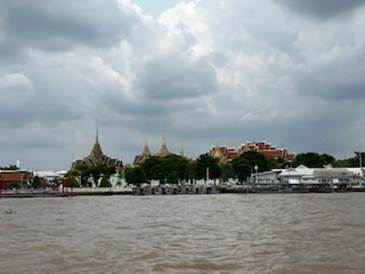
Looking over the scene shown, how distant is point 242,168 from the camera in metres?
111

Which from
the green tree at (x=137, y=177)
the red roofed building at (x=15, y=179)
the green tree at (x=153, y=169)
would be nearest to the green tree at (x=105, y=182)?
the green tree at (x=137, y=177)

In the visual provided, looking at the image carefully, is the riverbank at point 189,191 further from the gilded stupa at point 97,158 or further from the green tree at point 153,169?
the gilded stupa at point 97,158

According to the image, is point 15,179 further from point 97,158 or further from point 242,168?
point 242,168

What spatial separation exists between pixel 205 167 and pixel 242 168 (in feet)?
24.5

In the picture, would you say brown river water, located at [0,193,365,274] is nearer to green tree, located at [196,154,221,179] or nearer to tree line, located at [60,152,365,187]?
green tree, located at [196,154,221,179]

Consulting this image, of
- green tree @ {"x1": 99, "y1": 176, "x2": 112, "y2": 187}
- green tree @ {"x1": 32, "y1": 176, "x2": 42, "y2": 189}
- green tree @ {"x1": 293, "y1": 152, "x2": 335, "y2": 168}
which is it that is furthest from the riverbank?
green tree @ {"x1": 32, "y1": 176, "x2": 42, "y2": 189}

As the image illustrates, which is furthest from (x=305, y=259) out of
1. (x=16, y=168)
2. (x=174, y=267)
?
(x=16, y=168)

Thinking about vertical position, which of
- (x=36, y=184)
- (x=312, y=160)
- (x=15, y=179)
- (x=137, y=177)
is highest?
(x=312, y=160)

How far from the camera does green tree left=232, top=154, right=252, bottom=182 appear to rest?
364 feet

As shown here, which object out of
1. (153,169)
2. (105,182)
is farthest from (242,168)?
(105,182)

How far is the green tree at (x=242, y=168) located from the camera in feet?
364

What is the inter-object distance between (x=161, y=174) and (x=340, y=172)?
107 feet

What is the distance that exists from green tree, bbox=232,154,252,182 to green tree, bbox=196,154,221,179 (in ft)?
12.6

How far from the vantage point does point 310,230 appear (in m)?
22.8
